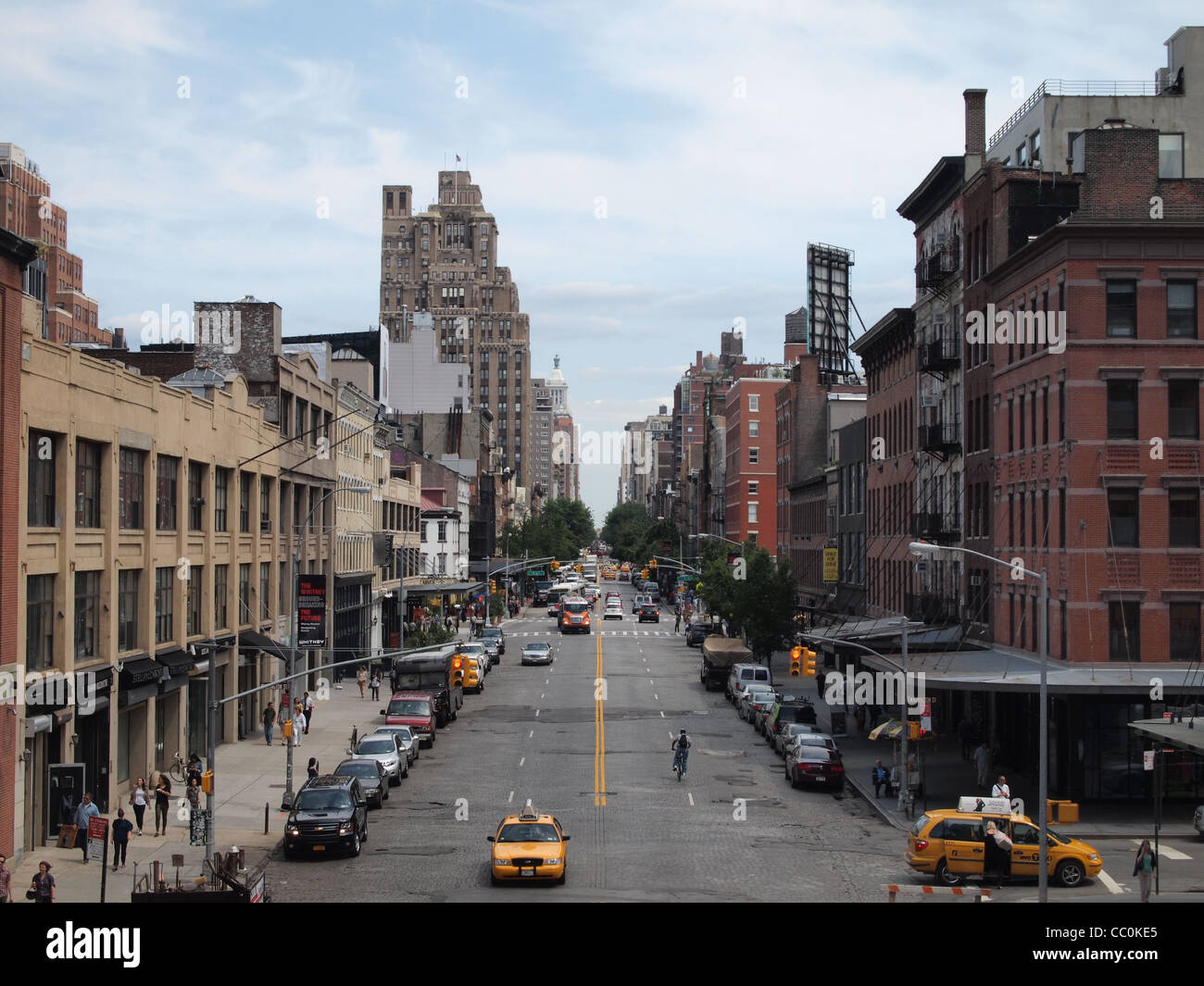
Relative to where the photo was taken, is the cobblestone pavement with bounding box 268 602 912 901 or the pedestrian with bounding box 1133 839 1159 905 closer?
the pedestrian with bounding box 1133 839 1159 905

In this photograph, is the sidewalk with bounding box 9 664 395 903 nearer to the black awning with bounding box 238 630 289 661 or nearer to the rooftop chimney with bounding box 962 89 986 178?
the black awning with bounding box 238 630 289 661

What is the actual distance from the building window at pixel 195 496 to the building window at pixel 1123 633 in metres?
30.1

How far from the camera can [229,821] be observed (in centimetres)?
3506

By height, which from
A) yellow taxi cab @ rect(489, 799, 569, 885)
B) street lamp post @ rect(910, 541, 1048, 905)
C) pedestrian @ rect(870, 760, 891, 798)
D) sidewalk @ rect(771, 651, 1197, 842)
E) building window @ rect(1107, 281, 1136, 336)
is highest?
building window @ rect(1107, 281, 1136, 336)

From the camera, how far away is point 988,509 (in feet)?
160

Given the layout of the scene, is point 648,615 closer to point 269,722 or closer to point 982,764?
point 269,722

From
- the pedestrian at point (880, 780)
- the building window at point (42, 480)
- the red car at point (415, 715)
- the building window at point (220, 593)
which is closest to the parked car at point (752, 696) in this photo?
the red car at point (415, 715)

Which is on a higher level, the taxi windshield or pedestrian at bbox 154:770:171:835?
the taxi windshield

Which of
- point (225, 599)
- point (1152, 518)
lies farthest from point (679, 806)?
point (225, 599)

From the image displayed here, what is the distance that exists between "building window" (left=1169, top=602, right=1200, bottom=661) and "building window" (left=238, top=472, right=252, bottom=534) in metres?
34.0

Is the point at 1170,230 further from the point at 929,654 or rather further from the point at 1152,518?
the point at 929,654

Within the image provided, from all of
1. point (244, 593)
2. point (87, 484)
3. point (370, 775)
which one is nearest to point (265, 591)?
point (244, 593)

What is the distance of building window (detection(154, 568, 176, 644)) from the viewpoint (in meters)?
42.1

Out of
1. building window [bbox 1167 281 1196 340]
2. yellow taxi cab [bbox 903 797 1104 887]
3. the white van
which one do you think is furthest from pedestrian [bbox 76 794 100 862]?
the white van
